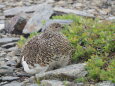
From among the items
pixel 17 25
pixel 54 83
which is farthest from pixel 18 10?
pixel 54 83

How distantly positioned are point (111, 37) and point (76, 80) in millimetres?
1581

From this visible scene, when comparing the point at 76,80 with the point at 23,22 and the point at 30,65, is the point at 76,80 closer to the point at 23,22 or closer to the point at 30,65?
the point at 30,65

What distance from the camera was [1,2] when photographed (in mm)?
16234

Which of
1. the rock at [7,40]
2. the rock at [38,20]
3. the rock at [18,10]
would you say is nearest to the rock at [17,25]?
the rock at [38,20]

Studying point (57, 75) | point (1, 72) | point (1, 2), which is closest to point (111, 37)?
point (57, 75)

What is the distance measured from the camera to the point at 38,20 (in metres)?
11.1

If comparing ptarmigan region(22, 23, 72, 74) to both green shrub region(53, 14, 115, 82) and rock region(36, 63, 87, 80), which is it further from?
green shrub region(53, 14, 115, 82)

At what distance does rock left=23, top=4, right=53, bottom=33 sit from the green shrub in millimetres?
1507

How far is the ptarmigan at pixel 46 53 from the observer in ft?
22.6

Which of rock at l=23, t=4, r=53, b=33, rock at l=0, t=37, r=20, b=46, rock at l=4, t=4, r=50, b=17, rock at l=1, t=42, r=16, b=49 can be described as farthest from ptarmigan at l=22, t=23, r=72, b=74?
rock at l=4, t=4, r=50, b=17

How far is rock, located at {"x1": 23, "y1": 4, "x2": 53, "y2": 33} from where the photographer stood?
414 inches

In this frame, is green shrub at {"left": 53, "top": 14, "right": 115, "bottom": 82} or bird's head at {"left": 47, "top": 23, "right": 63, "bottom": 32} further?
bird's head at {"left": 47, "top": 23, "right": 63, "bottom": 32}

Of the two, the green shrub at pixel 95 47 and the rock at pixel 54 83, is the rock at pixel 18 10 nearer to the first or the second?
the green shrub at pixel 95 47

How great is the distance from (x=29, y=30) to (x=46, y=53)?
3.79 m
